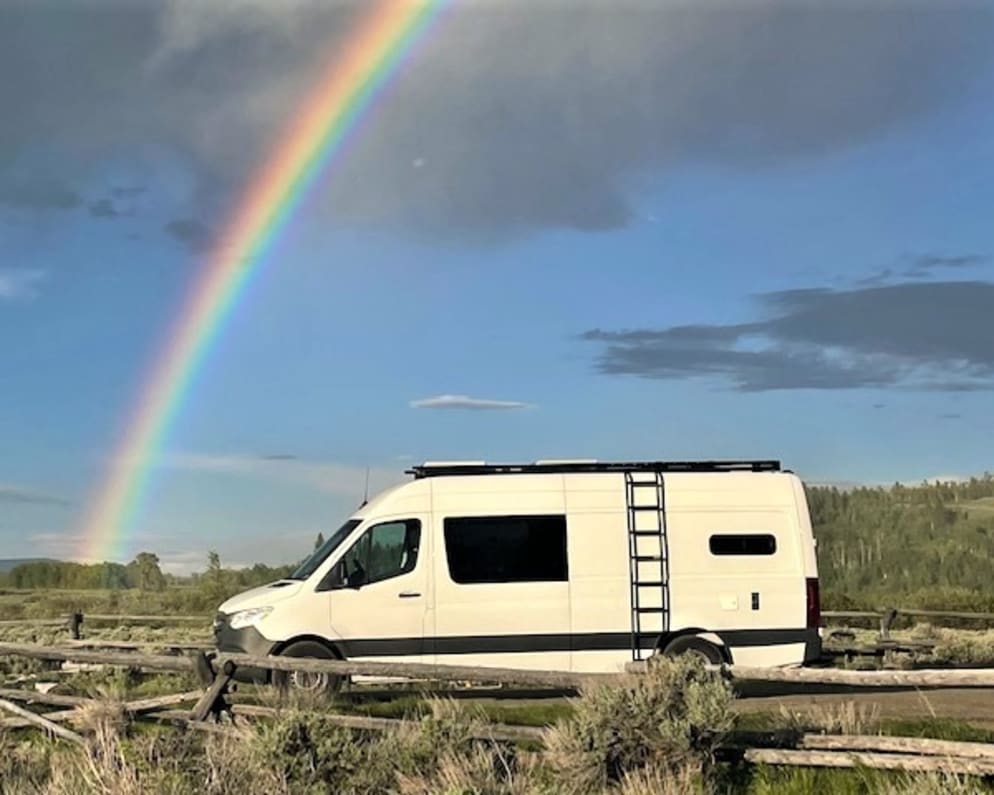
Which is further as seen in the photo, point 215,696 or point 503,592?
point 503,592

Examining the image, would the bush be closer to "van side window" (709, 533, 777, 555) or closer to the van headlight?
"van side window" (709, 533, 777, 555)

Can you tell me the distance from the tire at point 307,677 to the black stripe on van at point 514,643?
0.25 metres

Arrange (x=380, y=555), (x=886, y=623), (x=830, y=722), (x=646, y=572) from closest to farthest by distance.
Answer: (x=830, y=722), (x=646, y=572), (x=380, y=555), (x=886, y=623)

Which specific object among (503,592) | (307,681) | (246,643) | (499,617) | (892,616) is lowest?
(307,681)

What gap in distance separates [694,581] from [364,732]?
5.16m

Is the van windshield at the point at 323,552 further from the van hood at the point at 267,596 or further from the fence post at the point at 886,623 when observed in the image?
the fence post at the point at 886,623

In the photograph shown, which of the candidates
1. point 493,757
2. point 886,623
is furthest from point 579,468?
point 886,623

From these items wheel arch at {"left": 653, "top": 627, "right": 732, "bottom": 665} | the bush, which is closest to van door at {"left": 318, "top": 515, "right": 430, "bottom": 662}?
wheel arch at {"left": 653, "top": 627, "right": 732, "bottom": 665}

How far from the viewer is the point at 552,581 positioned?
1322cm

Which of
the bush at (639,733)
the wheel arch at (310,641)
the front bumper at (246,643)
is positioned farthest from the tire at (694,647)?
the bush at (639,733)

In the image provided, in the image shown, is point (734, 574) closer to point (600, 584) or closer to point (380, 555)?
point (600, 584)

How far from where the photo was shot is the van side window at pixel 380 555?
13.3 m

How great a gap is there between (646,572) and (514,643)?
1.70 m

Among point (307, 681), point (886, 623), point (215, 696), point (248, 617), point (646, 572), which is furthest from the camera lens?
point (886, 623)
